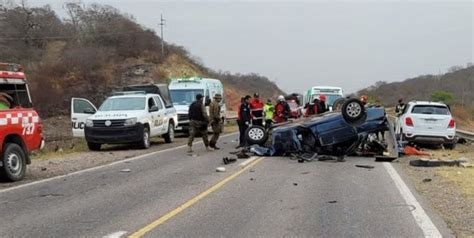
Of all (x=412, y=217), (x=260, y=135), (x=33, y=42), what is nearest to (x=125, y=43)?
(x=33, y=42)

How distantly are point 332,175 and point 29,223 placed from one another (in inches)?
282

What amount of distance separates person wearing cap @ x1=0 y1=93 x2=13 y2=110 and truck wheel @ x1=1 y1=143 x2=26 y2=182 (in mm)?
755

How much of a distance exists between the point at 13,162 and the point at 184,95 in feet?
56.4

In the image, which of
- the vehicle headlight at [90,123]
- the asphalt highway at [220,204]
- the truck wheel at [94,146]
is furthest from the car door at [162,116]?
the asphalt highway at [220,204]

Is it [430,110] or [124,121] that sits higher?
[430,110]

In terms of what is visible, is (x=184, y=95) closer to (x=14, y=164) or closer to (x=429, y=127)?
(x=429, y=127)

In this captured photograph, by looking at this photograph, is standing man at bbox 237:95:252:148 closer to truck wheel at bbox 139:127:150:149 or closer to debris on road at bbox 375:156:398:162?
truck wheel at bbox 139:127:150:149

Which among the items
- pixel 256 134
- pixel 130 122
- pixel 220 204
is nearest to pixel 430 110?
pixel 256 134

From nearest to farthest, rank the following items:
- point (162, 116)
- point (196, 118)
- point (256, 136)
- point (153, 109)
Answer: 1. point (256, 136)
2. point (196, 118)
3. point (153, 109)
4. point (162, 116)

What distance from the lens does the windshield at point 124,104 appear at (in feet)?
68.7

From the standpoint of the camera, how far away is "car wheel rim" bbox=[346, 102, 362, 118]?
54.8 ft

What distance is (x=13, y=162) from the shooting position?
12.2 metres

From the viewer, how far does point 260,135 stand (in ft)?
59.6

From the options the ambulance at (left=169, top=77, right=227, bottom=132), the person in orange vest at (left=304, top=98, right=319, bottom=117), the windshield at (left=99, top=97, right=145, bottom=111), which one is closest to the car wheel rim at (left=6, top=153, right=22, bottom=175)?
the windshield at (left=99, top=97, right=145, bottom=111)
